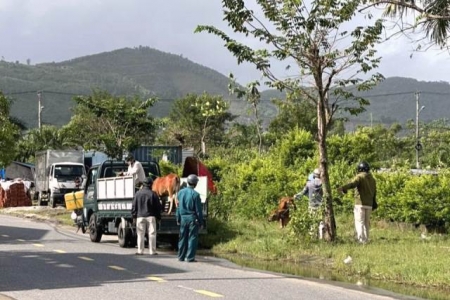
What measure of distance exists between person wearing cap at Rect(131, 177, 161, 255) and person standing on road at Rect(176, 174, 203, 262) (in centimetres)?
127

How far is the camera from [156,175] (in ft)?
66.8

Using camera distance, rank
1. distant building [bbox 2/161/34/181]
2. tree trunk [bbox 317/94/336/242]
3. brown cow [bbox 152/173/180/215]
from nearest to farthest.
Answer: tree trunk [bbox 317/94/336/242] < brown cow [bbox 152/173/180/215] < distant building [bbox 2/161/34/181]

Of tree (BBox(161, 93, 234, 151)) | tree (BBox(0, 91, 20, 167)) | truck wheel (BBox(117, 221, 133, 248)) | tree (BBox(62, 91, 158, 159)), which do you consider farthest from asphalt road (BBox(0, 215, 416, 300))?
tree (BBox(161, 93, 234, 151))

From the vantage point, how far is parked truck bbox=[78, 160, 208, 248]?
18081 millimetres

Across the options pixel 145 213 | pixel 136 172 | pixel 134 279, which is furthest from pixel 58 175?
pixel 134 279

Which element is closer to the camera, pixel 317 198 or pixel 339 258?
pixel 339 258

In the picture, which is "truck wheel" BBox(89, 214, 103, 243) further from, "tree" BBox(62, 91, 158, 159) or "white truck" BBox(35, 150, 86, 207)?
"white truck" BBox(35, 150, 86, 207)

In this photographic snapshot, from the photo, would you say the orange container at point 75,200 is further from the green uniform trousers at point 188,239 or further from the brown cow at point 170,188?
the green uniform trousers at point 188,239

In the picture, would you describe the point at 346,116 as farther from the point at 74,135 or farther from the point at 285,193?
the point at 74,135

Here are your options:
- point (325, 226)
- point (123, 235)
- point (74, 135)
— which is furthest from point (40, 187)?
point (325, 226)

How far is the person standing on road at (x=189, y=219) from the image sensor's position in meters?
15.5

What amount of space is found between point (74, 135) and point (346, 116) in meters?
40.6

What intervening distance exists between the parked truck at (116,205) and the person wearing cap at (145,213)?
Result: 81cm

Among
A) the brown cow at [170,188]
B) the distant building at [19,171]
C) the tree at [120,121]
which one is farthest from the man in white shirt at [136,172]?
the distant building at [19,171]
